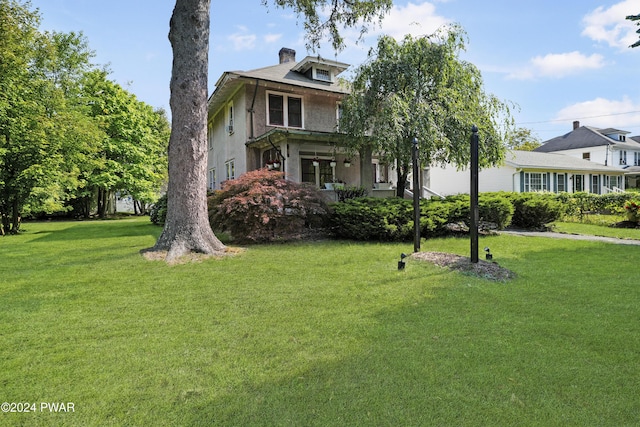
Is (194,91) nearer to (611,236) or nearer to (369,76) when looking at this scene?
(369,76)

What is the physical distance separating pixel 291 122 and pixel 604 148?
120 feet

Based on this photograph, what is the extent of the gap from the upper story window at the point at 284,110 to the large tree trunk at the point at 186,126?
7.02 meters

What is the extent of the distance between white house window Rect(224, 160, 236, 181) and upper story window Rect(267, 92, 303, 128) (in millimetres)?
3171

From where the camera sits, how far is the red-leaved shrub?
929 cm

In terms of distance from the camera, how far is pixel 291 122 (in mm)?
15594

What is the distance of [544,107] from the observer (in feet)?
137

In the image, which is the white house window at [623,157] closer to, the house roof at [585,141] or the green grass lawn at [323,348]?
the house roof at [585,141]

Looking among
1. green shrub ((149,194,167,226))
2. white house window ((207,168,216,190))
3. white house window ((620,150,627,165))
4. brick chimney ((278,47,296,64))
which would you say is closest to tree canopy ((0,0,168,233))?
green shrub ((149,194,167,226))

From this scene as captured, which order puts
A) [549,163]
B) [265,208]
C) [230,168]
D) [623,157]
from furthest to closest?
[623,157]
[549,163]
[230,168]
[265,208]

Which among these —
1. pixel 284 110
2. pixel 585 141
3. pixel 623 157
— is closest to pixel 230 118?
pixel 284 110

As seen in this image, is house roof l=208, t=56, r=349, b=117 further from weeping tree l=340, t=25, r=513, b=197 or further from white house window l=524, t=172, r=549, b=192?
white house window l=524, t=172, r=549, b=192

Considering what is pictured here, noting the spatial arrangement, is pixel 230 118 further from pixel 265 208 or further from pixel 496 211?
pixel 496 211

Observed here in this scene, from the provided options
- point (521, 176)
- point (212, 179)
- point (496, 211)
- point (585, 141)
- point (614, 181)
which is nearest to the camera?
point (496, 211)

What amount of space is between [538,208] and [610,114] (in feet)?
135
